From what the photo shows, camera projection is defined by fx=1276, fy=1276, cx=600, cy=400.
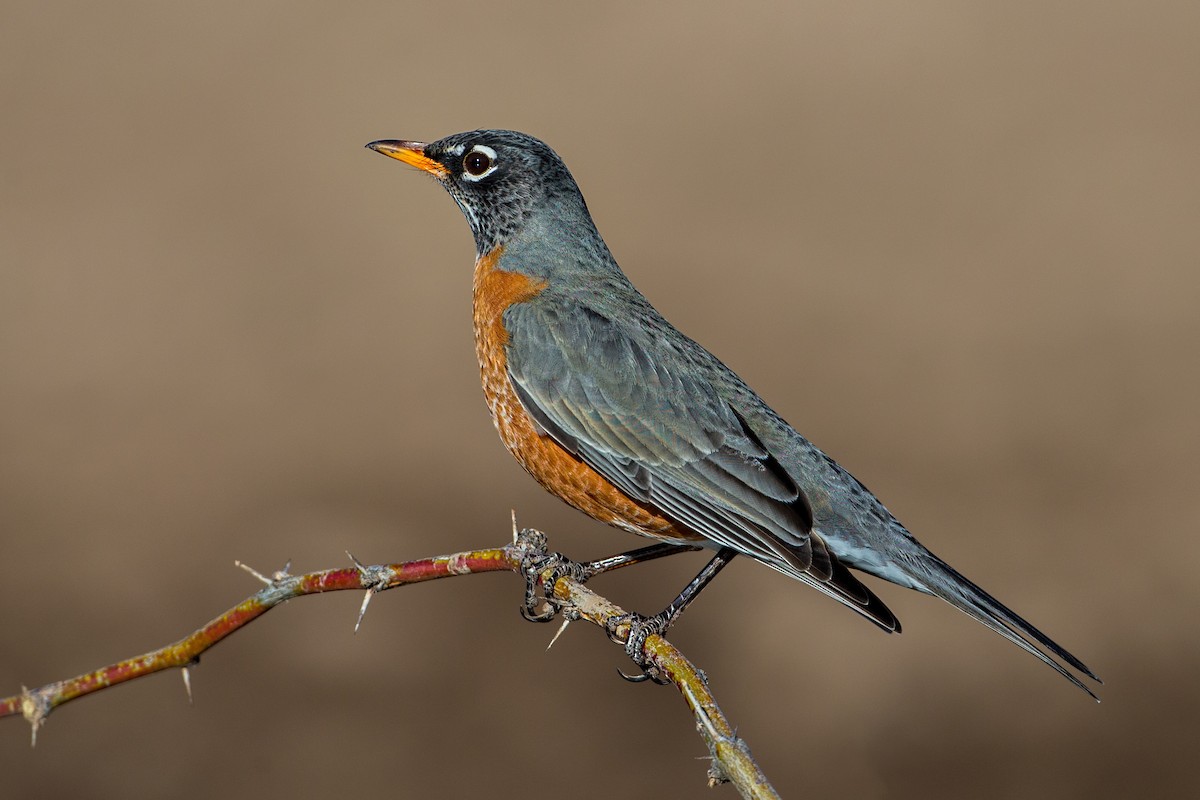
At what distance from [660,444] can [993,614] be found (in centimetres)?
147

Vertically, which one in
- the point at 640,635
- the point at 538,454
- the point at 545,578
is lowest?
the point at 640,635

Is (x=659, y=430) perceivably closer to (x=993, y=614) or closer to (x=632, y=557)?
(x=632, y=557)

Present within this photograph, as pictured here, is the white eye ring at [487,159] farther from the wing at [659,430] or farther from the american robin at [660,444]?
the wing at [659,430]

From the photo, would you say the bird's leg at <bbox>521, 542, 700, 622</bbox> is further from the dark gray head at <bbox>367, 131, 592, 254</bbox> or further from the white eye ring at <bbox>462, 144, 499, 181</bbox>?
the white eye ring at <bbox>462, 144, 499, 181</bbox>

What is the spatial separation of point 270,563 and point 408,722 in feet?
6.83

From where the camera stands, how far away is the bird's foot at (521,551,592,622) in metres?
4.75

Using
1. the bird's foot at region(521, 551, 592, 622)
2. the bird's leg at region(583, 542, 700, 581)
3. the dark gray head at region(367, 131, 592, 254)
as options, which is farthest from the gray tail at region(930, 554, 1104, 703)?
the dark gray head at region(367, 131, 592, 254)

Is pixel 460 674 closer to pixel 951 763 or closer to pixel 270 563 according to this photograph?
pixel 270 563

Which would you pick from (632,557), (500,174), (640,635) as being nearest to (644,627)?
(640,635)

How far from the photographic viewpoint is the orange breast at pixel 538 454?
508 centimetres

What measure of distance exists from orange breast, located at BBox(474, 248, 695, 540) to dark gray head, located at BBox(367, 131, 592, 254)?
21.9 inches

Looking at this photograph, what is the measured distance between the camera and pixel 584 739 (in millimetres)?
9250

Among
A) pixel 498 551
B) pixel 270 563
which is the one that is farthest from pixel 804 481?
pixel 270 563

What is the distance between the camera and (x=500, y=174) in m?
6.20
